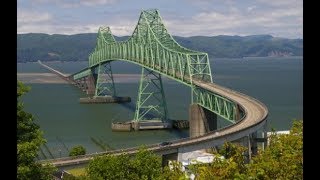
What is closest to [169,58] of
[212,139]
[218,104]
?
[218,104]

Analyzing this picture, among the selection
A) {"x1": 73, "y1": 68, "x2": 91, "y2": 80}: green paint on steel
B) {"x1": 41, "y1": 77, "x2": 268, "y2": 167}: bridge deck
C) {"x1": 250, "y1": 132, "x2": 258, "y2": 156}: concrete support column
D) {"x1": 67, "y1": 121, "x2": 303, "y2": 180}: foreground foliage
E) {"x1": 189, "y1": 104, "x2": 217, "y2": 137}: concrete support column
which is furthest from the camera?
{"x1": 73, "y1": 68, "x2": 91, "y2": 80}: green paint on steel

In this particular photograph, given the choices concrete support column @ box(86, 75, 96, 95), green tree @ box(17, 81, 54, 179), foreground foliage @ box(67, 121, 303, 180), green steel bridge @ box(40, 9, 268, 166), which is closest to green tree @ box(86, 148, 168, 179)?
foreground foliage @ box(67, 121, 303, 180)

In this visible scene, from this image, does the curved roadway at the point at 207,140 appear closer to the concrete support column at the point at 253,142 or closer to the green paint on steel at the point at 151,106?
the concrete support column at the point at 253,142

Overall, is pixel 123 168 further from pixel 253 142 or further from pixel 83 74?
pixel 83 74

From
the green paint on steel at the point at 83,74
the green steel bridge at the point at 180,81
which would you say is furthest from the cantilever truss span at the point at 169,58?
the green paint on steel at the point at 83,74

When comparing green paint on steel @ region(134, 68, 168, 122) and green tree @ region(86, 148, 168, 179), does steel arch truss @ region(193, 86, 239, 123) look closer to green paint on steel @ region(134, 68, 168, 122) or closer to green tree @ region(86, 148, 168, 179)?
green paint on steel @ region(134, 68, 168, 122)

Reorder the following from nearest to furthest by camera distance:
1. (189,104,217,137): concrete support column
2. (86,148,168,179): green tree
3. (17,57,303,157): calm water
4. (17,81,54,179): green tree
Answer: (17,81,54,179): green tree < (86,148,168,179): green tree < (17,57,303,157): calm water < (189,104,217,137): concrete support column

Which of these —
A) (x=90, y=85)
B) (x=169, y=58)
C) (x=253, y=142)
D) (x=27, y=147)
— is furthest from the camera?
(x=90, y=85)
